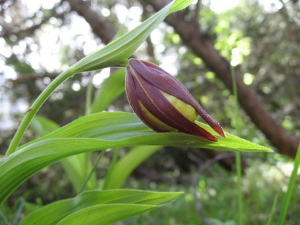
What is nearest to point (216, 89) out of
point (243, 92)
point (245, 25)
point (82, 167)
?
point (245, 25)

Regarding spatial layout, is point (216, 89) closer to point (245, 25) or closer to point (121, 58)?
point (245, 25)

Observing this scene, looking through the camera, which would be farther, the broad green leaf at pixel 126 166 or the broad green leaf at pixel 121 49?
the broad green leaf at pixel 126 166

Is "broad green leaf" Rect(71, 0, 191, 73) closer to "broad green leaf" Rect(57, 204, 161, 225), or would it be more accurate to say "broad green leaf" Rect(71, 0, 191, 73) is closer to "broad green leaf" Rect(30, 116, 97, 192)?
"broad green leaf" Rect(57, 204, 161, 225)

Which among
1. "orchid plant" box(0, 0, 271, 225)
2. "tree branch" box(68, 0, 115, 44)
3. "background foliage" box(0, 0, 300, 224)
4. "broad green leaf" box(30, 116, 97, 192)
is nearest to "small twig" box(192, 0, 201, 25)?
→ "background foliage" box(0, 0, 300, 224)

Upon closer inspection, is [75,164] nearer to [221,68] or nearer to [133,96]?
[133,96]

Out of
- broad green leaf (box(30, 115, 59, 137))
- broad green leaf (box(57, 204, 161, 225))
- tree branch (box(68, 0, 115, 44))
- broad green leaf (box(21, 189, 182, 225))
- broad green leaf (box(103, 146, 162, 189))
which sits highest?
tree branch (box(68, 0, 115, 44))

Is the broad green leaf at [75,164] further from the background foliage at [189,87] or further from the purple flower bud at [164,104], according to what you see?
the purple flower bud at [164,104]

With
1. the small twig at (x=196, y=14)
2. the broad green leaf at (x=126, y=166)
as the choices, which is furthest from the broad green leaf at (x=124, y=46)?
the small twig at (x=196, y=14)
